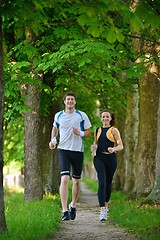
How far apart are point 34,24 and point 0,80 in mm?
924

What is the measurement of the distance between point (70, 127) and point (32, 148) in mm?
4271

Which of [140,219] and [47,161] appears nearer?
[140,219]

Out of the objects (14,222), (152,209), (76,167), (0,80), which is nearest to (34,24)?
(0,80)

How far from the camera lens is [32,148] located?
14.4 m

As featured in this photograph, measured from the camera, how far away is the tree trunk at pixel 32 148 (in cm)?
1423

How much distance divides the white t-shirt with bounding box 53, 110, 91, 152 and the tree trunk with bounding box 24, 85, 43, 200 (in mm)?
3903

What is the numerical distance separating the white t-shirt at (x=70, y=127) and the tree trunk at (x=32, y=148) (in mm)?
3903

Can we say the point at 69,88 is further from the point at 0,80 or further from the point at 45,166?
the point at 0,80

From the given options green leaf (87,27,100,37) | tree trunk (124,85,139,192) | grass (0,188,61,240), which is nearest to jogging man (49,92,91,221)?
grass (0,188,61,240)

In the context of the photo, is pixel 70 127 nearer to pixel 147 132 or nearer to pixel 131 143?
pixel 147 132

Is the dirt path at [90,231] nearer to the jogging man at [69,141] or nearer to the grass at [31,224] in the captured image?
the grass at [31,224]

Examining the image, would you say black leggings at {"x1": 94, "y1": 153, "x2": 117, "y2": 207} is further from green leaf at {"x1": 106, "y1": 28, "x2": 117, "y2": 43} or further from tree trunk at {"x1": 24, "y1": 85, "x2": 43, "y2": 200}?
green leaf at {"x1": 106, "y1": 28, "x2": 117, "y2": 43}

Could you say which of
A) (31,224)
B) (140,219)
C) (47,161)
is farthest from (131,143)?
(31,224)

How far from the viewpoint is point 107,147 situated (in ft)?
35.7
